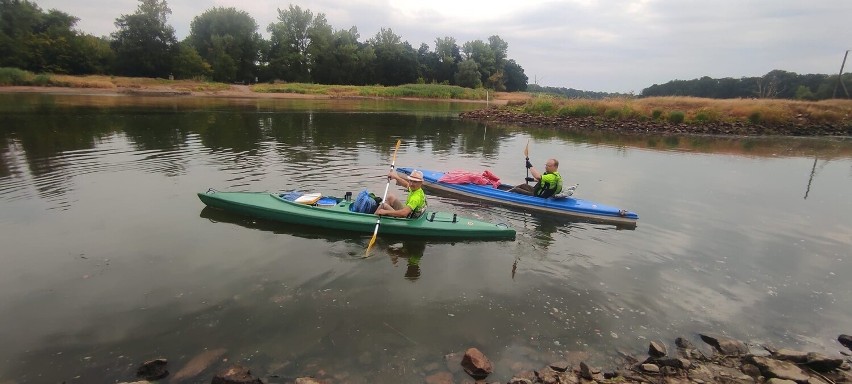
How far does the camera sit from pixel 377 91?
67.0 meters

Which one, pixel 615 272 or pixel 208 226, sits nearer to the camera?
pixel 615 272

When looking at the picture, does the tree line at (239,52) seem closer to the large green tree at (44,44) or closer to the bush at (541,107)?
the large green tree at (44,44)

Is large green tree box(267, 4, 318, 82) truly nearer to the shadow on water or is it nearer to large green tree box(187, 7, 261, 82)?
large green tree box(187, 7, 261, 82)

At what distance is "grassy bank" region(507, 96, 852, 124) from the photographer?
115ft

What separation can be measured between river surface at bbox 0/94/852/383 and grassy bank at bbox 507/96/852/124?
20498mm

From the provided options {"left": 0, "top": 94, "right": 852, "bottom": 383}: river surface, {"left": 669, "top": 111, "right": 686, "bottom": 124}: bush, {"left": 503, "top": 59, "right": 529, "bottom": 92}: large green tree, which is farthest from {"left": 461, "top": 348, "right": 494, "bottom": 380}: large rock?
Answer: {"left": 503, "top": 59, "right": 529, "bottom": 92}: large green tree

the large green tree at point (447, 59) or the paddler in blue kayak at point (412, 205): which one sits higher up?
the large green tree at point (447, 59)

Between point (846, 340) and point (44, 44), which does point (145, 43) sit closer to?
point (44, 44)

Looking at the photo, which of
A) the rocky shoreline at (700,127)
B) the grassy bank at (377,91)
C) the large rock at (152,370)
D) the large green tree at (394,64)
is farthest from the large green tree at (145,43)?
the large rock at (152,370)

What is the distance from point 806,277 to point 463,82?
77.5 metres

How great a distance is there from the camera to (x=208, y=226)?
32.7 feet

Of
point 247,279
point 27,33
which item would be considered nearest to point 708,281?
point 247,279

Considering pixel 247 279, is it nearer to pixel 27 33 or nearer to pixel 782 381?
pixel 782 381

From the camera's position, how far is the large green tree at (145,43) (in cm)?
5874
